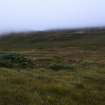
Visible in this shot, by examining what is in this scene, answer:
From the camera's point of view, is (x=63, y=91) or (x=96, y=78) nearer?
(x=63, y=91)

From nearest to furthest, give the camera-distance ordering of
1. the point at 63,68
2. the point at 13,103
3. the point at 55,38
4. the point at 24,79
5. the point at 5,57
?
the point at 13,103, the point at 24,79, the point at 63,68, the point at 5,57, the point at 55,38

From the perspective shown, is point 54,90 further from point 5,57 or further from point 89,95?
point 5,57

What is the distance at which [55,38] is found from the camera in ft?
542

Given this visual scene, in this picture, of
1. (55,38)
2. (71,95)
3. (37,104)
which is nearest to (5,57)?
(71,95)

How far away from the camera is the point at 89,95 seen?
2153 centimetres

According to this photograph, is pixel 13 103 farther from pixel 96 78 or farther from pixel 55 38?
pixel 55 38

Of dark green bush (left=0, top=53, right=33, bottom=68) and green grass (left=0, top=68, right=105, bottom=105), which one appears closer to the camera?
green grass (left=0, top=68, right=105, bottom=105)

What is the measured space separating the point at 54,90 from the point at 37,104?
474 cm

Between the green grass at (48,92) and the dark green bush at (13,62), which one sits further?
the dark green bush at (13,62)

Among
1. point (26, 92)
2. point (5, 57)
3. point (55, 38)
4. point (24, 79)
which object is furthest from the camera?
point (55, 38)

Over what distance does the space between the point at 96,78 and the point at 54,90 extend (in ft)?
27.3

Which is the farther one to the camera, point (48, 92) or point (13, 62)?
point (13, 62)

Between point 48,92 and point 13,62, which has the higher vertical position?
point 48,92

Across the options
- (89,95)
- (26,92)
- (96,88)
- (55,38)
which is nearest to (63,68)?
(96,88)
